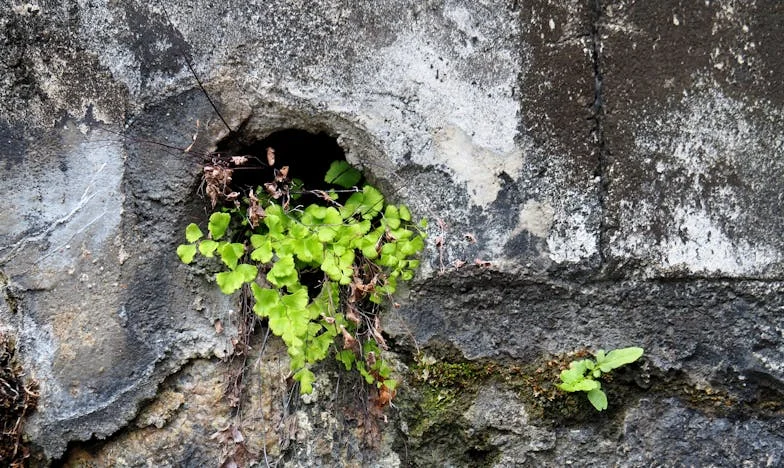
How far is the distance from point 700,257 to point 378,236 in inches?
34.6

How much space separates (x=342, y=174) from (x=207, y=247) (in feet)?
1.49

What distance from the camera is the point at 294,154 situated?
2.16m

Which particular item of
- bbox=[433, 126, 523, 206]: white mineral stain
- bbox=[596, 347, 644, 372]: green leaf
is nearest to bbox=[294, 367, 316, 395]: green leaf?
bbox=[433, 126, 523, 206]: white mineral stain

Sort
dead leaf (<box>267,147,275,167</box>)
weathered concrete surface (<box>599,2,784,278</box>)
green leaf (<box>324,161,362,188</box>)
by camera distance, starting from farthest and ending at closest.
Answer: green leaf (<box>324,161,362,188</box>), dead leaf (<box>267,147,275,167</box>), weathered concrete surface (<box>599,2,784,278</box>)

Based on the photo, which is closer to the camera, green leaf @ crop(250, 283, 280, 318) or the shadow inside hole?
green leaf @ crop(250, 283, 280, 318)

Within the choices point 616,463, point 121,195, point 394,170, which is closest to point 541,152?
point 394,170

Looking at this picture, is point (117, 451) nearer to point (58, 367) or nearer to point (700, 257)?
point (58, 367)

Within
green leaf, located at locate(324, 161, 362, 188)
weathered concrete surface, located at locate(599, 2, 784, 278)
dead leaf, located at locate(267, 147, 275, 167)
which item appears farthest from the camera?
green leaf, located at locate(324, 161, 362, 188)

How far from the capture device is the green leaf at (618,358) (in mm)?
1825

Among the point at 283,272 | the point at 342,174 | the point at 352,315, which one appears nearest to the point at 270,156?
the point at 342,174

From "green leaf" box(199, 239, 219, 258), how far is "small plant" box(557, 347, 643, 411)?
103 centimetres

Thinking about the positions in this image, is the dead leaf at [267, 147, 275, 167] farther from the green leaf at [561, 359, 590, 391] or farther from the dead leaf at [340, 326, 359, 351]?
the green leaf at [561, 359, 590, 391]

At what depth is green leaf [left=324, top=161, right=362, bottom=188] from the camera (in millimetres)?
2029

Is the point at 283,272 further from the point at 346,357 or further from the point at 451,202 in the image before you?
the point at 451,202
